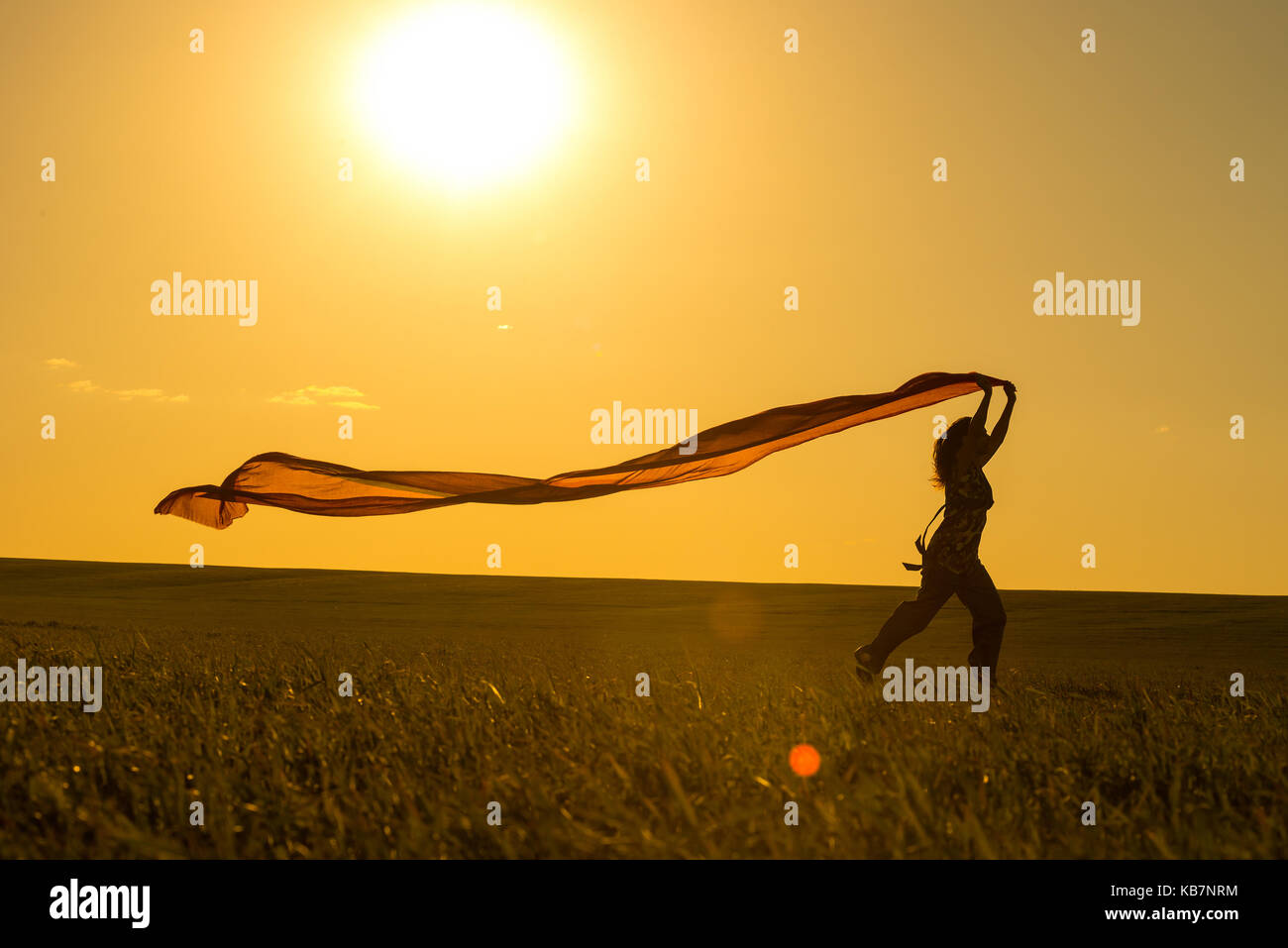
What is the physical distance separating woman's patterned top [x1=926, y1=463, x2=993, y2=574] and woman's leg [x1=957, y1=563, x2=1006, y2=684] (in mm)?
108

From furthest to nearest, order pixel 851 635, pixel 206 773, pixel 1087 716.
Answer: pixel 851 635, pixel 1087 716, pixel 206 773

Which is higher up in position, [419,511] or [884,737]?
[419,511]

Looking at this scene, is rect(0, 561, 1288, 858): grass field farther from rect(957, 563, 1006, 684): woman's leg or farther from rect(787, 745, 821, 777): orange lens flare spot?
rect(957, 563, 1006, 684): woman's leg

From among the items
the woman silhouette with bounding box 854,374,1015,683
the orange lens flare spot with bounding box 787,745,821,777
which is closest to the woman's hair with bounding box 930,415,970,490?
the woman silhouette with bounding box 854,374,1015,683

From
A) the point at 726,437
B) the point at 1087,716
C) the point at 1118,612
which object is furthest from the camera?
the point at 1118,612

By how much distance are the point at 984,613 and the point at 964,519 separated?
72 cm

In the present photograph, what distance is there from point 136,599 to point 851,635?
29.4 metres

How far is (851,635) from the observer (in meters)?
31.1

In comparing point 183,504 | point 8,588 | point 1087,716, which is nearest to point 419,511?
point 183,504

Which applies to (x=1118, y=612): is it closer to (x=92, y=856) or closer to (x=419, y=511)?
(x=419, y=511)

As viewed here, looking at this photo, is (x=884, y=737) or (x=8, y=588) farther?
(x=8, y=588)
